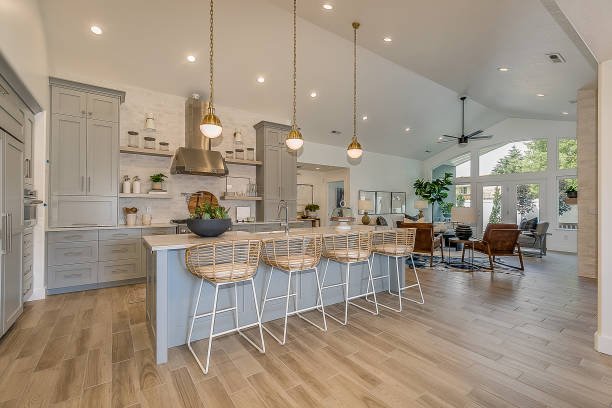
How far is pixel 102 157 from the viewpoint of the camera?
4359mm

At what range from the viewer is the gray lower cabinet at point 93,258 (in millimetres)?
3921

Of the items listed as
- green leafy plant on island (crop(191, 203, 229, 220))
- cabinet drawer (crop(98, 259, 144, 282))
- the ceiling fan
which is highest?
the ceiling fan

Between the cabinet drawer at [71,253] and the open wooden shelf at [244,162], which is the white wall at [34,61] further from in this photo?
the open wooden shelf at [244,162]

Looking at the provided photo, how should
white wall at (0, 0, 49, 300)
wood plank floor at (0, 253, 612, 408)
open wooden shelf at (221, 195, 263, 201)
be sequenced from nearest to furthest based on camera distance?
wood plank floor at (0, 253, 612, 408) → white wall at (0, 0, 49, 300) → open wooden shelf at (221, 195, 263, 201)

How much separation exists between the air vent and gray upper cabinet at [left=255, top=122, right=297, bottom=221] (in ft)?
14.1

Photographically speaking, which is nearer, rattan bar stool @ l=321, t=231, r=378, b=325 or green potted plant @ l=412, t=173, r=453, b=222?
rattan bar stool @ l=321, t=231, r=378, b=325

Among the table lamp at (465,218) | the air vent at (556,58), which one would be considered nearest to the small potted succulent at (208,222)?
the air vent at (556,58)

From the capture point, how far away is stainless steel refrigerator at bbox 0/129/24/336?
255 cm

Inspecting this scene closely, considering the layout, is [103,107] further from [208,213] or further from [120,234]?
[208,213]

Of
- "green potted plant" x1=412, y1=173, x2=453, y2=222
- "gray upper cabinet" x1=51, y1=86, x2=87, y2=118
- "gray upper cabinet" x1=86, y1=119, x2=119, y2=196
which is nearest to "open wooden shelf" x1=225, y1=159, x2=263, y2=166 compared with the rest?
"gray upper cabinet" x1=86, y1=119, x2=119, y2=196

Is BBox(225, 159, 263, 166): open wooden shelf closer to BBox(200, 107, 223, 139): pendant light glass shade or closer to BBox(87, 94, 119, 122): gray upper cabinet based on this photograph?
BBox(87, 94, 119, 122): gray upper cabinet

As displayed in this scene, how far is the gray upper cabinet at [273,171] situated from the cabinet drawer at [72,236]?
281 centimetres

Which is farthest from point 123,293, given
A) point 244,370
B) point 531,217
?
point 531,217

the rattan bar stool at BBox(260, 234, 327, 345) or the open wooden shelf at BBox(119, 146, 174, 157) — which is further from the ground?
the open wooden shelf at BBox(119, 146, 174, 157)
